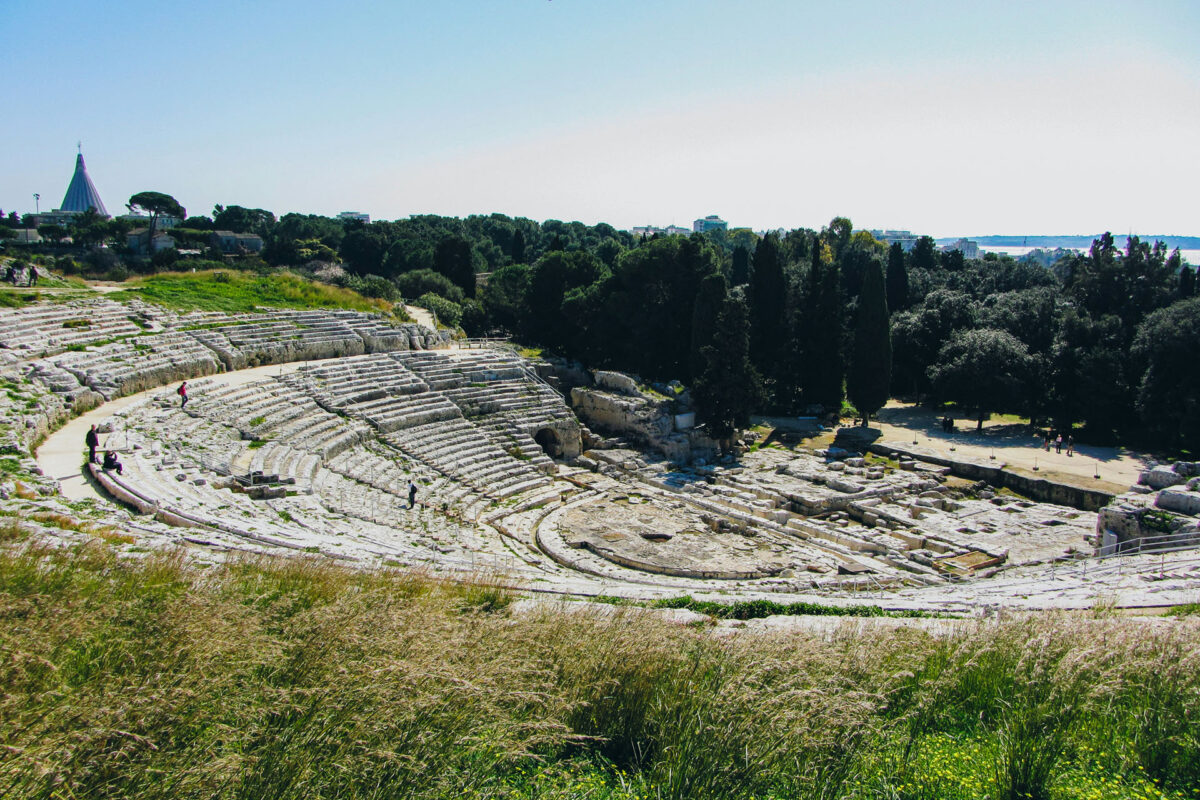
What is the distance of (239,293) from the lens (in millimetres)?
29719

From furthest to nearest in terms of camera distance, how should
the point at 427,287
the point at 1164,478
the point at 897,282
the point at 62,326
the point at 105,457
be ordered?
the point at 427,287 → the point at 897,282 → the point at 62,326 → the point at 1164,478 → the point at 105,457

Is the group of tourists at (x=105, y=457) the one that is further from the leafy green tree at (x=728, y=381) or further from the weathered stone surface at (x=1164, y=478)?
the weathered stone surface at (x=1164, y=478)

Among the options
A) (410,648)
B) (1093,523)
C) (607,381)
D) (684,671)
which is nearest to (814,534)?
(1093,523)

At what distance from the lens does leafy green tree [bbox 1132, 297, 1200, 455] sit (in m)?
25.1

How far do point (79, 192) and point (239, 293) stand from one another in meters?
69.5

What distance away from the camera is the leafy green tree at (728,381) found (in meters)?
26.6

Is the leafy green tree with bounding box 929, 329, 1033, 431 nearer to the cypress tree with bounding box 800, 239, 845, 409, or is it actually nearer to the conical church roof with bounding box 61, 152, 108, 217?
the cypress tree with bounding box 800, 239, 845, 409

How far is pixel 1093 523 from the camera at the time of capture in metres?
19.4

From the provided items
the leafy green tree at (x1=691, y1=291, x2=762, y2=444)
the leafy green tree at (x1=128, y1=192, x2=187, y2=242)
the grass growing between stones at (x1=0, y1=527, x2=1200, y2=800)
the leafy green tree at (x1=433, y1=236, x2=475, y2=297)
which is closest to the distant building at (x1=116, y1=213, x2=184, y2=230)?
the leafy green tree at (x1=128, y1=192, x2=187, y2=242)

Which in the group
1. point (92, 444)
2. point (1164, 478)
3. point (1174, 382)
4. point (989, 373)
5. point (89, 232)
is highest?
point (89, 232)

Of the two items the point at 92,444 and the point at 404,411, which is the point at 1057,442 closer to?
the point at 404,411

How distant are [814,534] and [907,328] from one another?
67.6 ft

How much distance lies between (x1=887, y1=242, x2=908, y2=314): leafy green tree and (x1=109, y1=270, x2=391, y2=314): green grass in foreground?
29.9 m

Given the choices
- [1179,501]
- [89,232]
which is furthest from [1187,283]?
[89,232]
